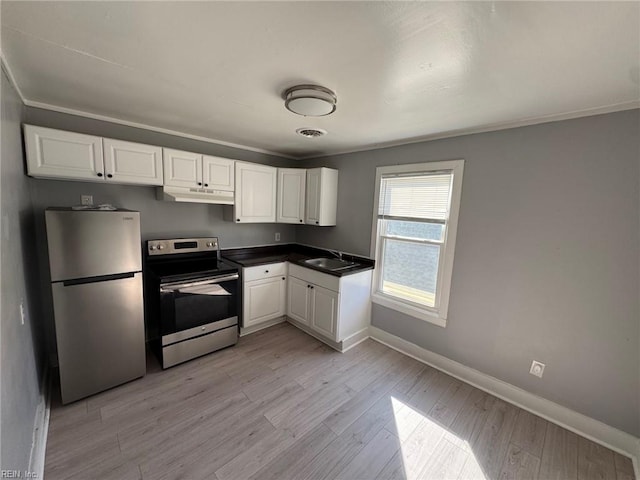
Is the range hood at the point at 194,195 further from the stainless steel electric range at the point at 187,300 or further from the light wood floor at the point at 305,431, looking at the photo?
the light wood floor at the point at 305,431

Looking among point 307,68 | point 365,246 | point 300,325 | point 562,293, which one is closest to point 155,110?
point 307,68

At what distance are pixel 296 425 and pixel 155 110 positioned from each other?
9.02 feet

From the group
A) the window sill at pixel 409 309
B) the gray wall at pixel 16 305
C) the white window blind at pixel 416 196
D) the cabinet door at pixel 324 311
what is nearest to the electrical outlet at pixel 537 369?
the window sill at pixel 409 309

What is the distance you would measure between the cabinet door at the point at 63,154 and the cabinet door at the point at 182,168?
0.50m

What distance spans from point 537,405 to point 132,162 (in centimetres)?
401

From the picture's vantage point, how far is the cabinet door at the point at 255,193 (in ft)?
10.1

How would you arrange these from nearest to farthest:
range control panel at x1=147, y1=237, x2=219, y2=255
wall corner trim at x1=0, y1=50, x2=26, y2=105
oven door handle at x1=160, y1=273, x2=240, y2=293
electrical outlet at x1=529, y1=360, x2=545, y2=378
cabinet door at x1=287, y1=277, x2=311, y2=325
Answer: wall corner trim at x1=0, y1=50, x2=26, y2=105
electrical outlet at x1=529, y1=360, x2=545, y2=378
oven door handle at x1=160, y1=273, x2=240, y2=293
range control panel at x1=147, y1=237, x2=219, y2=255
cabinet door at x1=287, y1=277, x2=311, y2=325

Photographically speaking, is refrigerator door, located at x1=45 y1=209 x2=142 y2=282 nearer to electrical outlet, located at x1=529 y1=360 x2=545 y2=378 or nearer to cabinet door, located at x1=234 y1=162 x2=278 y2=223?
cabinet door, located at x1=234 y1=162 x2=278 y2=223

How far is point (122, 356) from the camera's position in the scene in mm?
2176

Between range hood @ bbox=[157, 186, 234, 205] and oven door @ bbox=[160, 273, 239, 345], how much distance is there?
2.69 ft

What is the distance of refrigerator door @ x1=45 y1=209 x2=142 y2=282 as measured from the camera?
183cm

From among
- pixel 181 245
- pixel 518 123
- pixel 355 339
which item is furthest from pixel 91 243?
pixel 518 123

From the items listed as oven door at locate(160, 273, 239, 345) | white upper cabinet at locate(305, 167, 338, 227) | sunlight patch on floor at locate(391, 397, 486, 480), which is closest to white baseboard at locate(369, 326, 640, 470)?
sunlight patch on floor at locate(391, 397, 486, 480)

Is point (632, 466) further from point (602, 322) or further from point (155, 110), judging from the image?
point (155, 110)
